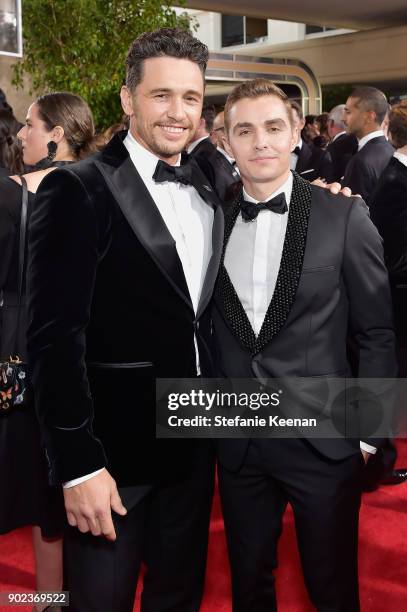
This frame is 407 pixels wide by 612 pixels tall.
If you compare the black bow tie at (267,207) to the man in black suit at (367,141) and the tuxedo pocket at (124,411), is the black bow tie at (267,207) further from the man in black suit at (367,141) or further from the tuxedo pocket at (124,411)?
the man in black suit at (367,141)

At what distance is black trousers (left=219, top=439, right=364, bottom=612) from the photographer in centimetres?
198

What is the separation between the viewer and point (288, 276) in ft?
6.36

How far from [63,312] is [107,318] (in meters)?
0.13

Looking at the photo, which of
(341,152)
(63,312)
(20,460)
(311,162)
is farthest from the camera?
(311,162)

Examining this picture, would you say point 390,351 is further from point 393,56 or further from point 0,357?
point 393,56

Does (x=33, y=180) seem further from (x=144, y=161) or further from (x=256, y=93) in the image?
(x=256, y=93)

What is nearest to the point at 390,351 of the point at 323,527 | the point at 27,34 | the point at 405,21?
the point at 323,527

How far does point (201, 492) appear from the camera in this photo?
1.98m

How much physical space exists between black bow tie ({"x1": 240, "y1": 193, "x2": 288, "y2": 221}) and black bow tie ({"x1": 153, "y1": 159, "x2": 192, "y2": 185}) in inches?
7.9

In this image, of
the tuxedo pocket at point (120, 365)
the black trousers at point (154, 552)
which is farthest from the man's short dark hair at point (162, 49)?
the black trousers at point (154, 552)

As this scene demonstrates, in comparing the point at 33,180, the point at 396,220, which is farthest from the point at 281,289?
the point at 396,220

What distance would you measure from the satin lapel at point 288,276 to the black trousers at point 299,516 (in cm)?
30

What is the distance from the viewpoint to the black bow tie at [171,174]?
1.81 m

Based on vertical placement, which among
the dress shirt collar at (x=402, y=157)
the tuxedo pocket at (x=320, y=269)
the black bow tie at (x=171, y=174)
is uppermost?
the dress shirt collar at (x=402, y=157)
